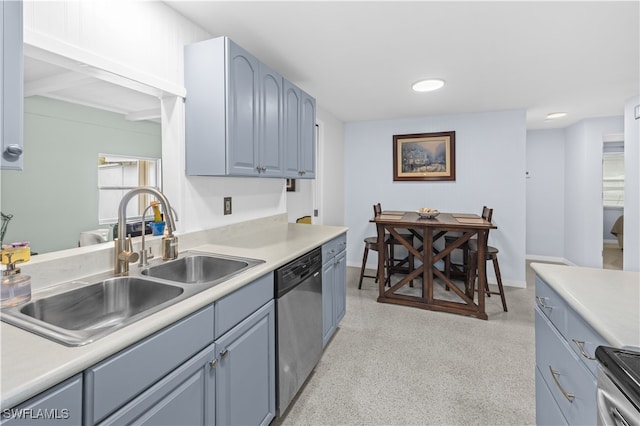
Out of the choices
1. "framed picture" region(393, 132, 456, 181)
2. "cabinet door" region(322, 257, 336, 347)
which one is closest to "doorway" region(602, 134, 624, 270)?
"framed picture" region(393, 132, 456, 181)

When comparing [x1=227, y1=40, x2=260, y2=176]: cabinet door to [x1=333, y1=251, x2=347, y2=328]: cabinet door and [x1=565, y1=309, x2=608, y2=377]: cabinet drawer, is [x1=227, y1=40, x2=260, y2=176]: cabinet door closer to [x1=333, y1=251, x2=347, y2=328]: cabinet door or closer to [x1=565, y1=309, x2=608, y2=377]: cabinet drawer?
[x1=333, y1=251, x2=347, y2=328]: cabinet door

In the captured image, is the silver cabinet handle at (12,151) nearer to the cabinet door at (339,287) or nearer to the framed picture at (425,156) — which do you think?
the cabinet door at (339,287)

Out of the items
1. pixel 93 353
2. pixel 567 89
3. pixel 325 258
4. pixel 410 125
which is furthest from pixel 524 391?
pixel 410 125

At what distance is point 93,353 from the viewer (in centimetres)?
73

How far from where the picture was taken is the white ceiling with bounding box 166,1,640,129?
5.89ft

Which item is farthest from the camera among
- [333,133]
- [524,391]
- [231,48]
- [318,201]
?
[333,133]

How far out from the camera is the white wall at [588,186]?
171 inches

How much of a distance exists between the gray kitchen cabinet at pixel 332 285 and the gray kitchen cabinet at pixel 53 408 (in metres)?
1.62

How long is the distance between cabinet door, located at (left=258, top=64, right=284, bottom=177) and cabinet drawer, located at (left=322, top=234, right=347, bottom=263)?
2.18 feet

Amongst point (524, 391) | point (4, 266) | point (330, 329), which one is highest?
point (4, 266)

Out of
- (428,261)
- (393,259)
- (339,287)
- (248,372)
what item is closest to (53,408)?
(248,372)

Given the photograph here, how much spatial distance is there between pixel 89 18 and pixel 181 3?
547mm

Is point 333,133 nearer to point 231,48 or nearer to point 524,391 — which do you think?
point 231,48

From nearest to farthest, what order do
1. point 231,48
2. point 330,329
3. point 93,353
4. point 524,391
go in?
point 93,353 < point 231,48 < point 524,391 < point 330,329
